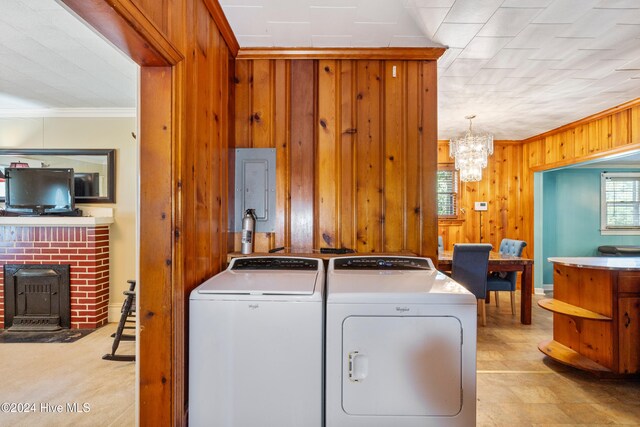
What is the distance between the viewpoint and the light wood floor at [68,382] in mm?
1935

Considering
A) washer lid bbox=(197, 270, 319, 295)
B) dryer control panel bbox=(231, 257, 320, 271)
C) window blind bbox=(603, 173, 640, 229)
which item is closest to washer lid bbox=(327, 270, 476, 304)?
washer lid bbox=(197, 270, 319, 295)

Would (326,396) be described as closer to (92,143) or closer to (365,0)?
(365,0)

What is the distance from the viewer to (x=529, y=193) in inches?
201

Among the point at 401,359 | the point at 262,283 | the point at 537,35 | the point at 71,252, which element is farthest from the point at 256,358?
the point at 71,252

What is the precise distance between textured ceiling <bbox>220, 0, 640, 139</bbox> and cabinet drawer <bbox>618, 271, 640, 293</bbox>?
161 cm

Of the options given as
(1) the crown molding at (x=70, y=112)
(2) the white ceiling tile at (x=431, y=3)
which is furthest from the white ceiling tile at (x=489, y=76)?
(1) the crown molding at (x=70, y=112)

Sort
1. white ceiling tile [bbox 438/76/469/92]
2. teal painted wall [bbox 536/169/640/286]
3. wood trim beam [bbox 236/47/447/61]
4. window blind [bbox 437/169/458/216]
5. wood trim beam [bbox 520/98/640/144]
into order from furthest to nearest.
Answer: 1. teal painted wall [bbox 536/169/640/286]
2. window blind [bbox 437/169/458/216]
3. wood trim beam [bbox 520/98/640/144]
4. white ceiling tile [bbox 438/76/469/92]
5. wood trim beam [bbox 236/47/447/61]

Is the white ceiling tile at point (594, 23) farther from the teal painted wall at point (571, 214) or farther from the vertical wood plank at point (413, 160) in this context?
the teal painted wall at point (571, 214)

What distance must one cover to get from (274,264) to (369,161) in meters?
1.00

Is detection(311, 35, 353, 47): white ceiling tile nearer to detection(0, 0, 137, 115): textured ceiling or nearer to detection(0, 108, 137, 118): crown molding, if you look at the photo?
detection(0, 0, 137, 115): textured ceiling

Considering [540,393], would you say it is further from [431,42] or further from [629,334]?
[431,42]

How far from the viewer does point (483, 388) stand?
2.29 m

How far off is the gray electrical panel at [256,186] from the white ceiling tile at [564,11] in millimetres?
1895

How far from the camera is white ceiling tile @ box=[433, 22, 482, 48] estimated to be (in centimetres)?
201
